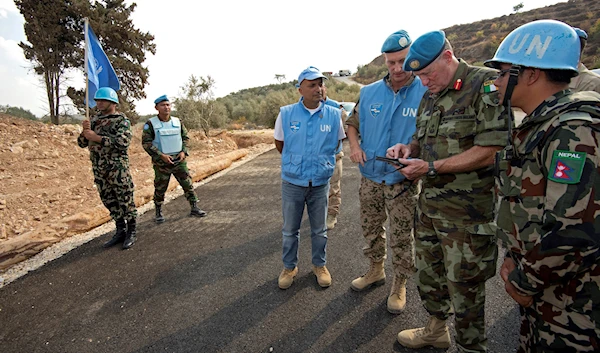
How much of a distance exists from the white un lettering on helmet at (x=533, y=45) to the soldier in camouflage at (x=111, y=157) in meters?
4.12

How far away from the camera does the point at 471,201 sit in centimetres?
176

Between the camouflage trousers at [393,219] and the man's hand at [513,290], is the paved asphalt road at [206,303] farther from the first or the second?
the man's hand at [513,290]

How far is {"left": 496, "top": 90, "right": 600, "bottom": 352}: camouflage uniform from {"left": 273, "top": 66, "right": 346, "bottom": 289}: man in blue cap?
161 centimetres

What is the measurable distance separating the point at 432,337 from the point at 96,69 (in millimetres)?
5092

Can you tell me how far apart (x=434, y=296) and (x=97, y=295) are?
10.1ft

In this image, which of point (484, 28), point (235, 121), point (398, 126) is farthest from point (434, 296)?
point (484, 28)

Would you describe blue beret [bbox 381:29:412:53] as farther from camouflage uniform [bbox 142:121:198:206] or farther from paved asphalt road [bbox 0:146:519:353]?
camouflage uniform [bbox 142:121:198:206]

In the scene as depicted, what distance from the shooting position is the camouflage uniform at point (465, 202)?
1732mm

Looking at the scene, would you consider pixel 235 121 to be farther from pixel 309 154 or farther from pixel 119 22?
pixel 309 154

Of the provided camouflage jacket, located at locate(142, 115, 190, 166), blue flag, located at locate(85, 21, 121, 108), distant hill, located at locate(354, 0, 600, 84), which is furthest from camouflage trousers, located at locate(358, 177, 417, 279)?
distant hill, located at locate(354, 0, 600, 84)

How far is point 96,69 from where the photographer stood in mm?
4270

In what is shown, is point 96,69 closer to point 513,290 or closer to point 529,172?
point 529,172

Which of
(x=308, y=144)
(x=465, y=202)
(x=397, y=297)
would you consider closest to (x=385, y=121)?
(x=308, y=144)

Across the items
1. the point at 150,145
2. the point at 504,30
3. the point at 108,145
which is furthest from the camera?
the point at 504,30
